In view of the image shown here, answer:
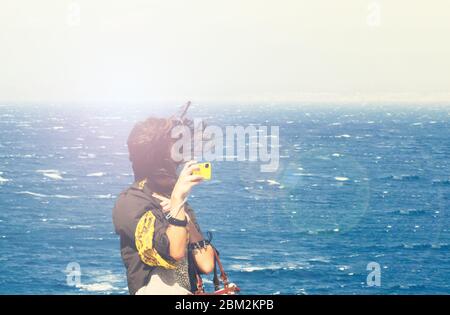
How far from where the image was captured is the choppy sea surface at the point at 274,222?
86938 millimetres

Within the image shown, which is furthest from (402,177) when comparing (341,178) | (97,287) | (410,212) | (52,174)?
(97,287)

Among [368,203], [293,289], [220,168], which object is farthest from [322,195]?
[293,289]

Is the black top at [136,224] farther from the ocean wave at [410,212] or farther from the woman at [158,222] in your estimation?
the ocean wave at [410,212]

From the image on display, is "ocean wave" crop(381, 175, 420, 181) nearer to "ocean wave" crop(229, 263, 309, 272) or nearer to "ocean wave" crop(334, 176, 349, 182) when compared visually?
"ocean wave" crop(334, 176, 349, 182)

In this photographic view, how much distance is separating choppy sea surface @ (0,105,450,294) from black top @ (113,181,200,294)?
65.0 m

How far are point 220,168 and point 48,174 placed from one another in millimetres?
38354

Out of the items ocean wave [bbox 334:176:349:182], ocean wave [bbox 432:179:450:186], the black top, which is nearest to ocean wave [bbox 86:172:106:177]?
ocean wave [bbox 334:176:349:182]

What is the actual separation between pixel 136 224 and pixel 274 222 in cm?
10397

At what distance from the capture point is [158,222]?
12125mm

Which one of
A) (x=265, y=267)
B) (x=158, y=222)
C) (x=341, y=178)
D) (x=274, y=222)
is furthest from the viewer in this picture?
(x=341, y=178)

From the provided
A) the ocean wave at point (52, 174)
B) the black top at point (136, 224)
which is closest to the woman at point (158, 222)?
the black top at point (136, 224)

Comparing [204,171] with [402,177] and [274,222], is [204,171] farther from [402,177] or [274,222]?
[402,177]

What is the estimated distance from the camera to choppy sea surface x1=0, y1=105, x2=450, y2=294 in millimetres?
86938
